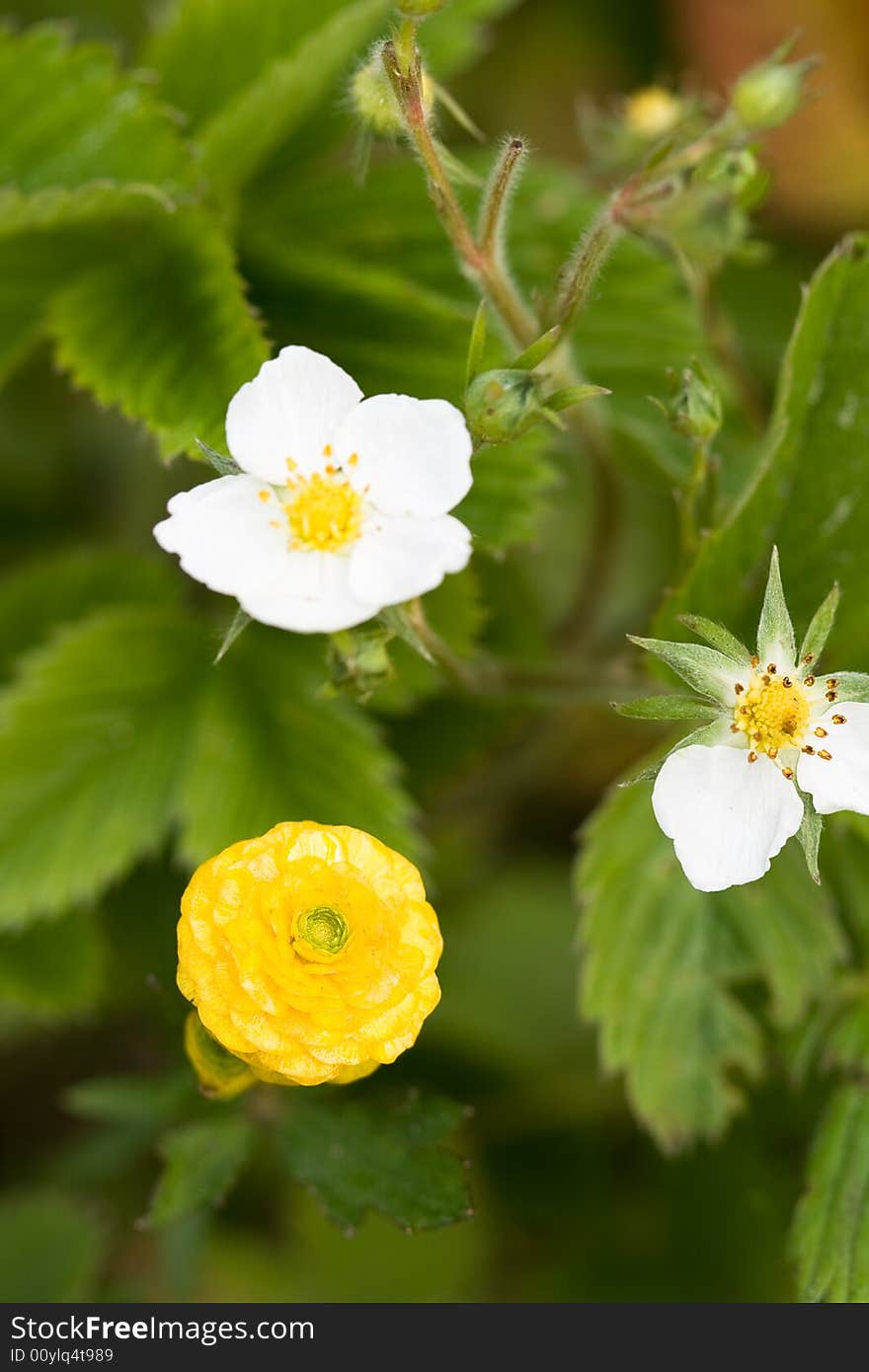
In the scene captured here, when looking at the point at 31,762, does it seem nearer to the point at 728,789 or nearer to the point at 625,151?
the point at 728,789

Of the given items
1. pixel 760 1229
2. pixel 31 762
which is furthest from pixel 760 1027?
pixel 31 762

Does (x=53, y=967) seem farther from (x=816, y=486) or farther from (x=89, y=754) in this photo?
(x=816, y=486)

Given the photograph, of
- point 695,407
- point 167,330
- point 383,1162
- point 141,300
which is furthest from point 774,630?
point 141,300

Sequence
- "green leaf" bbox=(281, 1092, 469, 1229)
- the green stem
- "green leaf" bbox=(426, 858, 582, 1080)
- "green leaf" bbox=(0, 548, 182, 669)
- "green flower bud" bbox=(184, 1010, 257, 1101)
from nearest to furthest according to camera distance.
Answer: the green stem, "green flower bud" bbox=(184, 1010, 257, 1101), "green leaf" bbox=(281, 1092, 469, 1229), "green leaf" bbox=(0, 548, 182, 669), "green leaf" bbox=(426, 858, 582, 1080)

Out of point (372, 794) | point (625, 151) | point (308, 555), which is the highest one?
point (625, 151)

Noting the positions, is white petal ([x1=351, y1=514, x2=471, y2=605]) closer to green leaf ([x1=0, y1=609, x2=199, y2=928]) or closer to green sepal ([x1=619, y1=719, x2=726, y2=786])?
green sepal ([x1=619, y1=719, x2=726, y2=786])

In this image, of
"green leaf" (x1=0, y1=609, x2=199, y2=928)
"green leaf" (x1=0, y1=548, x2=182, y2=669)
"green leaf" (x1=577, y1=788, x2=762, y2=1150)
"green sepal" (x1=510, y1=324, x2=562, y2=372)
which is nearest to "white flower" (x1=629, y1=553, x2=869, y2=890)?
"green sepal" (x1=510, y1=324, x2=562, y2=372)
